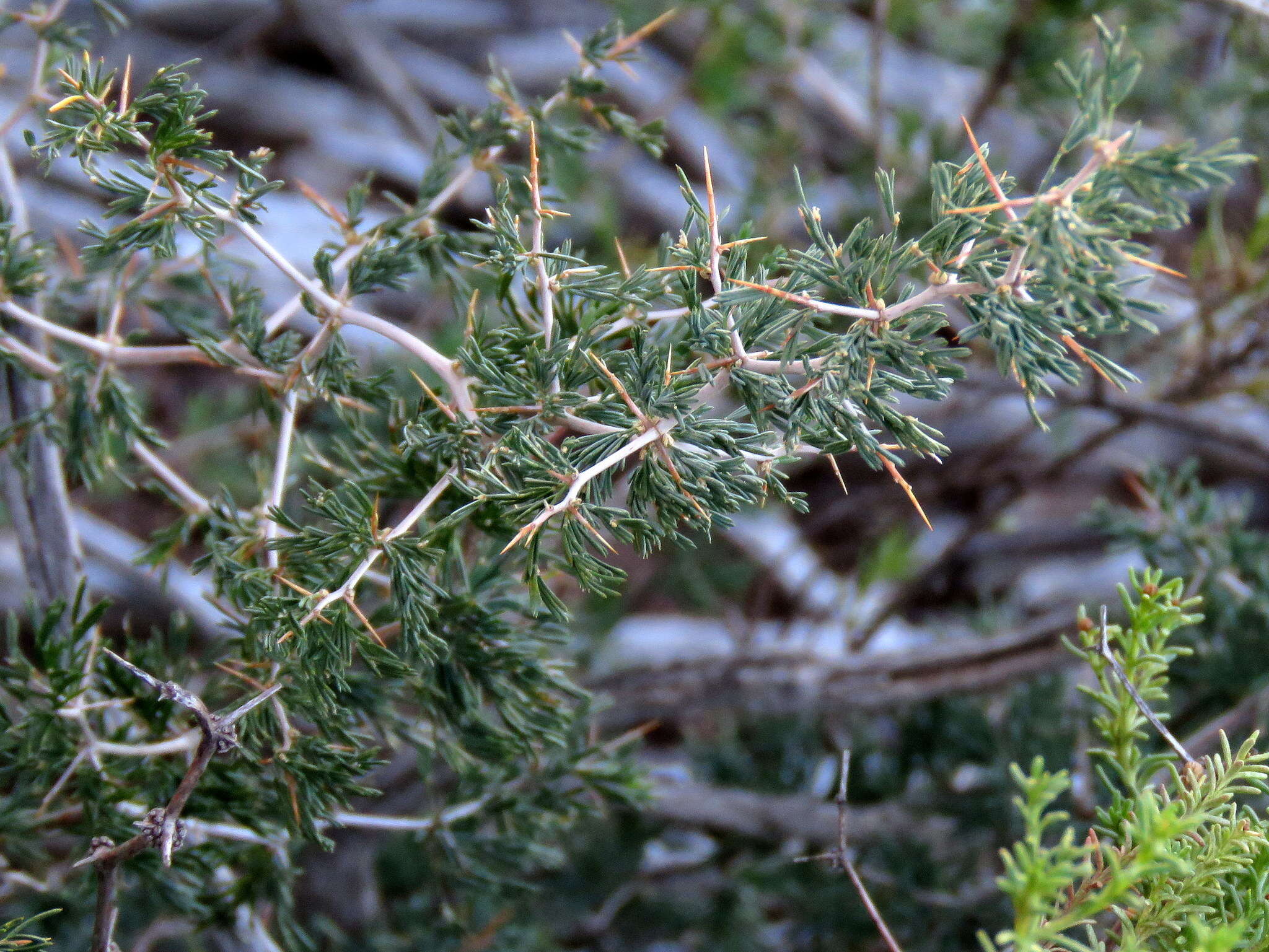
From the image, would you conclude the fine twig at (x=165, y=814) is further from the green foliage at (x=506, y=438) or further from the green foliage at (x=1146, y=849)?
the green foliage at (x=1146, y=849)

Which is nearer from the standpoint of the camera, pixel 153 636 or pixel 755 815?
pixel 153 636

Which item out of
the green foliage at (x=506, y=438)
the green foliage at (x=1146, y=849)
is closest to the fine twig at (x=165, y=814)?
the green foliage at (x=506, y=438)

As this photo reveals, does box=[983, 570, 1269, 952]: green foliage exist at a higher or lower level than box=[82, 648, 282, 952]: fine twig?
higher

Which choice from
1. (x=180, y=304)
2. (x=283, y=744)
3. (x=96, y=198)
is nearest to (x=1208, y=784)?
(x=283, y=744)

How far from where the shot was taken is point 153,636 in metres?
0.68

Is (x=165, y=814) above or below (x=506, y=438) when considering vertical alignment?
below

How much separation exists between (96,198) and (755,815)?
1715 millimetres

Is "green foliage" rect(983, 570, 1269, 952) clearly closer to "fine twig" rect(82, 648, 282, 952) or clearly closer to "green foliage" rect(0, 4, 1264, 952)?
"green foliage" rect(0, 4, 1264, 952)

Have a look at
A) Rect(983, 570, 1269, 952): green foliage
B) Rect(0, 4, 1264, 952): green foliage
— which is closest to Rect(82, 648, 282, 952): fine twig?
Rect(0, 4, 1264, 952): green foliage

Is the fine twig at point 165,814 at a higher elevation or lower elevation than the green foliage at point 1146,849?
lower

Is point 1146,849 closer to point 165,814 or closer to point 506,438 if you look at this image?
point 506,438

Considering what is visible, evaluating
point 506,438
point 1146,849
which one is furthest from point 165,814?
point 1146,849

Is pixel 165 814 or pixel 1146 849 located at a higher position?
Result: pixel 1146 849

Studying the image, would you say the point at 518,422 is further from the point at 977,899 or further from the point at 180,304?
the point at 977,899
